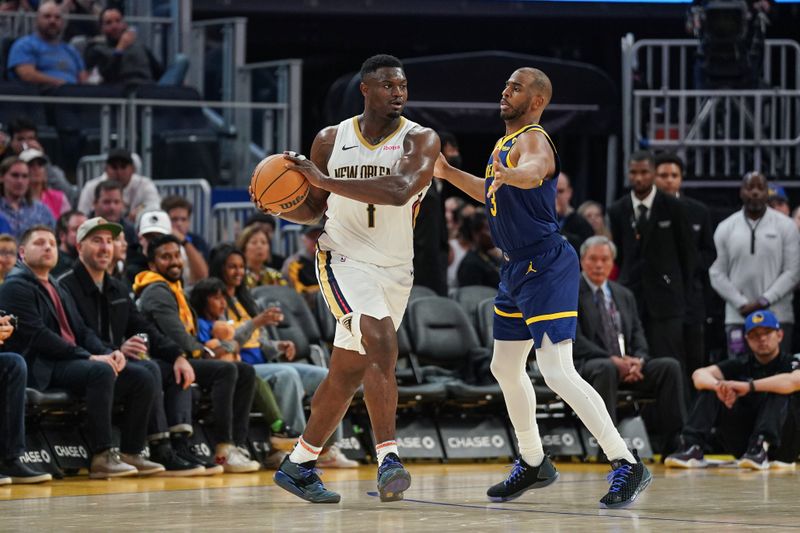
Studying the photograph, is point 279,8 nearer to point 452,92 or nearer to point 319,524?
point 452,92

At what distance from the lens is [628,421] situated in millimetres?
11117

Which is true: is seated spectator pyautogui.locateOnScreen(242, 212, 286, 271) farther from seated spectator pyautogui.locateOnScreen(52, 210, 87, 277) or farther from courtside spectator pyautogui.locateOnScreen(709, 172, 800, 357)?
courtside spectator pyautogui.locateOnScreen(709, 172, 800, 357)

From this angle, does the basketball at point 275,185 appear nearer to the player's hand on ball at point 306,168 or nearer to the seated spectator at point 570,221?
the player's hand on ball at point 306,168

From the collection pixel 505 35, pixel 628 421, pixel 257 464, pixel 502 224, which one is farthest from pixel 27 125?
pixel 505 35

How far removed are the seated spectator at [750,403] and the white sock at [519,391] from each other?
3054 millimetres

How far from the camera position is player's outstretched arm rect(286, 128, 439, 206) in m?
6.84

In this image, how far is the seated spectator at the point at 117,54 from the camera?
49.4 ft

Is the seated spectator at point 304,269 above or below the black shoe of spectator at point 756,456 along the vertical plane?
above

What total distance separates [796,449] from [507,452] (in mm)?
2134

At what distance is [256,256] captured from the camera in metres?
11.3

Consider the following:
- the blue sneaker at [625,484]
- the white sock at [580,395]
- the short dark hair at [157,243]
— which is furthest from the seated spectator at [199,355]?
the blue sneaker at [625,484]

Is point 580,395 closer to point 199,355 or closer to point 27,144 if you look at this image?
point 199,355

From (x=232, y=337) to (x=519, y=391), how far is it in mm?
3437

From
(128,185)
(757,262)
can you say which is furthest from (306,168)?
(757,262)
